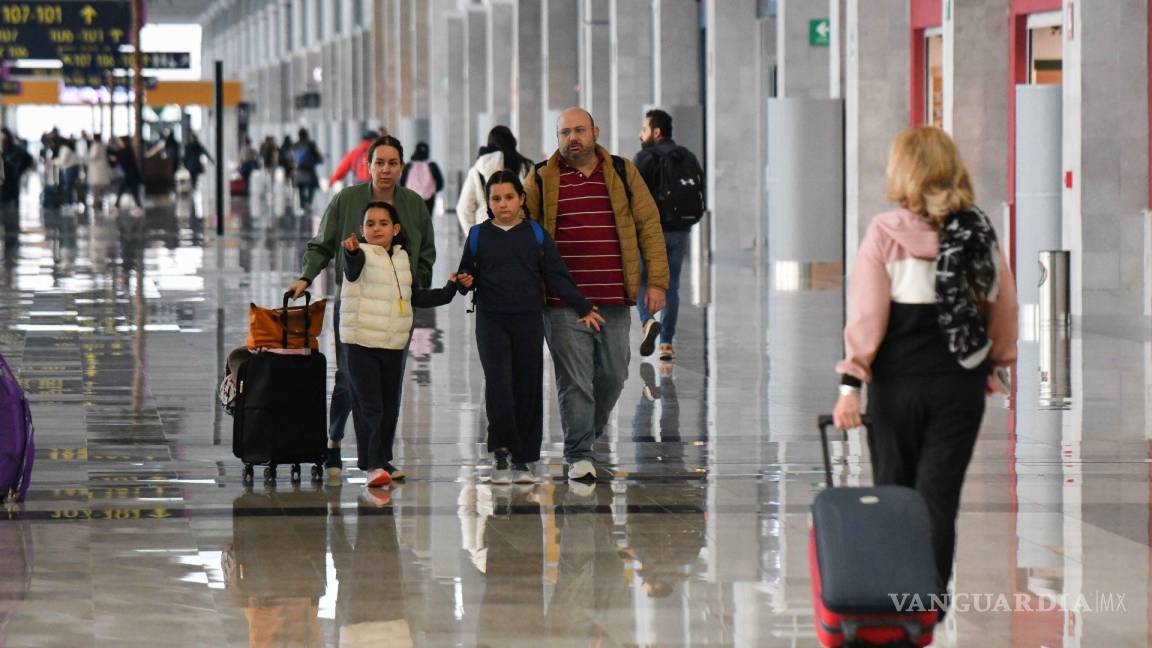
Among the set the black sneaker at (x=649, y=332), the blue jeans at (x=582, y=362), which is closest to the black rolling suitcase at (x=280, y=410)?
the blue jeans at (x=582, y=362)

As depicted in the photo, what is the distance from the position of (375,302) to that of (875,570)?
4.27 metres

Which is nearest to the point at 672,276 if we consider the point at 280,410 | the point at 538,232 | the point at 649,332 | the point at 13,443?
the point at 649,332

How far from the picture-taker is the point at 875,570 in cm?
558

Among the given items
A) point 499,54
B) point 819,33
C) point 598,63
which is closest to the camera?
point 819,33

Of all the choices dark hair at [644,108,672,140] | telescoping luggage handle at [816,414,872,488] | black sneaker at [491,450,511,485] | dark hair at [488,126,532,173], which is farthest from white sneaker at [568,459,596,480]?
dark hair at [488,126,532,173]

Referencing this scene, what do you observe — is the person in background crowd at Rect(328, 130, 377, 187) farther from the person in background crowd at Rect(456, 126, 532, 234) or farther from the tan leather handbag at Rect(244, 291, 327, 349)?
the tan leather handbag at Rect(244, 291, 327, 349)

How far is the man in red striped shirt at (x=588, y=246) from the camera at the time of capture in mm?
9734

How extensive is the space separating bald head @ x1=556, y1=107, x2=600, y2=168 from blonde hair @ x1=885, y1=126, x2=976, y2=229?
3.71 m

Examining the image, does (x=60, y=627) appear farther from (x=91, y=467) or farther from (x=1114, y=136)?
(x=1114, y=136)

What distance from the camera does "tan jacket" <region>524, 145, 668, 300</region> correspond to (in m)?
9.74

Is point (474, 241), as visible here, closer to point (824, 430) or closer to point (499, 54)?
point (824, 430)

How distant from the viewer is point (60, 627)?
6.76m

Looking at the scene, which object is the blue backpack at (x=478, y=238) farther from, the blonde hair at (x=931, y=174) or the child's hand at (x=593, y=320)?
the blonde hair at (x=931, y=174)

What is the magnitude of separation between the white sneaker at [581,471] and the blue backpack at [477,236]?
1.07m
